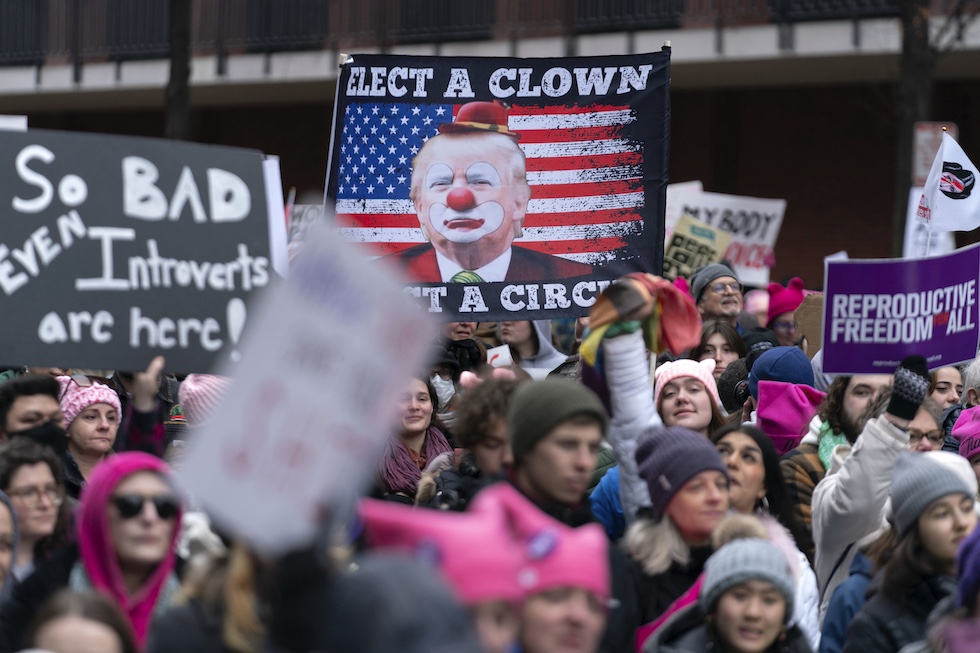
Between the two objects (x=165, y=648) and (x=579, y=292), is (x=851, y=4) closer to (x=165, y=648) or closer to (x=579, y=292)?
(x=579, y=292)

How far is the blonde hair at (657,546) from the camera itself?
425 centimetres

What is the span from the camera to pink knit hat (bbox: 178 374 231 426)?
5.74 meters

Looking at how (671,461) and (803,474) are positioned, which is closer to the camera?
(671,461)

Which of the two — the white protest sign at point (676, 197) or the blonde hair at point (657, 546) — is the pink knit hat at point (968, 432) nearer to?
the blonde hair at point (657, 546)

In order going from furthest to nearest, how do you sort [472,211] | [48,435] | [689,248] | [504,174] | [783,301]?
[689,248] < [783,301] < [504,174] < [472,211] < [48,435]

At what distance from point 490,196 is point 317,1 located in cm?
1417

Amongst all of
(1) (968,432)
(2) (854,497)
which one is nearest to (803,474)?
(2) (854,497)

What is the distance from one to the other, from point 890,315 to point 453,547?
3.34 meters

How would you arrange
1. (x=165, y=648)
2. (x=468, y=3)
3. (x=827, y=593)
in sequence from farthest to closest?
(x=468, y=3) → (x=827, y=593) → (x=165, y=648)

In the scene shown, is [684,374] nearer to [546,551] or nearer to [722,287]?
[546,551]

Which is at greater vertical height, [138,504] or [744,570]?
[138,504]

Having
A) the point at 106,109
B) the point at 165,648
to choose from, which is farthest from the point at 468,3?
the point at 165,648

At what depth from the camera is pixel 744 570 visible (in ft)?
13.0

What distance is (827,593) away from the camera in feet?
17.1
